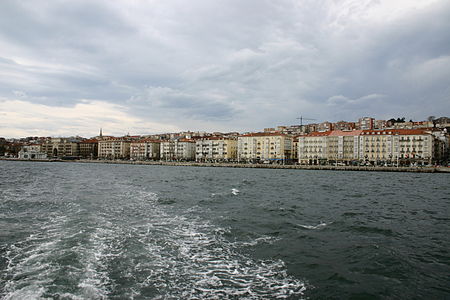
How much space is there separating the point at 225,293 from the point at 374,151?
237 feet

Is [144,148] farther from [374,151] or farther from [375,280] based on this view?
[375,280]

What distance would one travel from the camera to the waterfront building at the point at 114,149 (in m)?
116

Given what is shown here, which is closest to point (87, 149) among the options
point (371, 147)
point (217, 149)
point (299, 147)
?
point (217, 149)

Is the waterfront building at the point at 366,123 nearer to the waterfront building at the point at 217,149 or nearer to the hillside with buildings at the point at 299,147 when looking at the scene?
the hillside with buildings at the point at 299,147

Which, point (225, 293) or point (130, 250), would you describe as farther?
point (130, 250)

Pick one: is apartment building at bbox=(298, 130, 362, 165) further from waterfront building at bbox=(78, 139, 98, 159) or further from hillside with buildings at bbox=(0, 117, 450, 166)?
waterfront building at bbox=(78, 139, 98, 159)

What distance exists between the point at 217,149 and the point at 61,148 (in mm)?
69658

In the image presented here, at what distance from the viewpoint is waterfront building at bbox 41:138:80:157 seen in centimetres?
12512

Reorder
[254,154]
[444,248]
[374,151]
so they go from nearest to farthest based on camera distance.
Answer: [444,248]
[374,151]
[254,154]

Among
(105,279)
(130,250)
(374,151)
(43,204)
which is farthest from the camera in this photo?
(374,151)

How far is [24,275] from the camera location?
17.2 ft

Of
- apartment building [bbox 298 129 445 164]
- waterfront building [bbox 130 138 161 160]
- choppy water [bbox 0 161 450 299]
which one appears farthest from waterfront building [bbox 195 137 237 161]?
choppy water [bbox 0 161 450 299]

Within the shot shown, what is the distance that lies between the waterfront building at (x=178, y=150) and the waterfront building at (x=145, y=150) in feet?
13.7

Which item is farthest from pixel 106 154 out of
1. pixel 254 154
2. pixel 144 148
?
pixel 254 154
